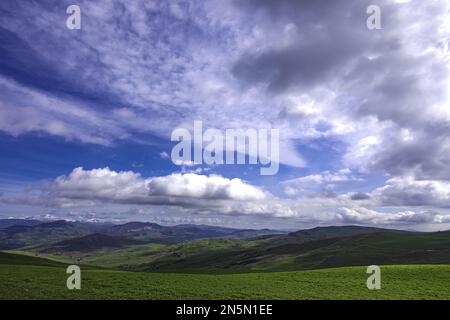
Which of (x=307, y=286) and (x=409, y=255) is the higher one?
(x=307, y=286)

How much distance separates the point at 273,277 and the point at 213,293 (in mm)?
21254

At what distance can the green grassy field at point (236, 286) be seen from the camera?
4628cm

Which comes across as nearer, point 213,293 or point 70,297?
point 70,297

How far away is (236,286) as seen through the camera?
180ft

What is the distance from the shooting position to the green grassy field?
46281 mm

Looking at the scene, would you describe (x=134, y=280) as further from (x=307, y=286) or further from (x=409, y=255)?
(x=409, y=255)

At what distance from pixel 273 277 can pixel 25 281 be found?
41.3m

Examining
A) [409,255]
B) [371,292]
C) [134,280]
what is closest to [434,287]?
[371,292]
